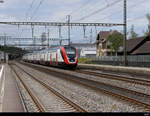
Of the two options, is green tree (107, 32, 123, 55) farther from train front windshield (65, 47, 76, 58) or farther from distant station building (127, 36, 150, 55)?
train front windshield (65, 47, 76, 58)

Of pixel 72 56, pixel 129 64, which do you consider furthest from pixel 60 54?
pixel 129 64

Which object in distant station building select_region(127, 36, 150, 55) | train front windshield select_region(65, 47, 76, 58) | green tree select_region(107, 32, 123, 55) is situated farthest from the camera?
green tree select_region(107, 32, 123, 55)

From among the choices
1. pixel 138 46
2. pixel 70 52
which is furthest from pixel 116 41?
pixel 70 52

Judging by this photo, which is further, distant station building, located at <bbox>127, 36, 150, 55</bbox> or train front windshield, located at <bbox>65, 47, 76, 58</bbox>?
distant station building, located at <bbox>127, 36, 150, 55</bbox>

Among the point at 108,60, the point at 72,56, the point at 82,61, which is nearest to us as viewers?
the point at 72,56

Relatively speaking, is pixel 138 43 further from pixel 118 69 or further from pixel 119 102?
pixel 119 102

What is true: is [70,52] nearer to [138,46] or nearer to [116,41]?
[138,46]

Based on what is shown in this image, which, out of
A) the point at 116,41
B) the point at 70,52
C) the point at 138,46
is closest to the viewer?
the point at 70,52

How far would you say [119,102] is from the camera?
8547 mm

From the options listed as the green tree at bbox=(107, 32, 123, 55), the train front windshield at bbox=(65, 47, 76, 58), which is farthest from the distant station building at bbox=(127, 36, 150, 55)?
the train front windshield at bbox=(65, 47, 76, 58)

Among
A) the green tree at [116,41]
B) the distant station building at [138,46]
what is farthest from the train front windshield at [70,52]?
the green tree at [116,41]

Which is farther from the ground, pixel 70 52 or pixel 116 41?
pixel 116 41

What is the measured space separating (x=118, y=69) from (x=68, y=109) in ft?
69.7

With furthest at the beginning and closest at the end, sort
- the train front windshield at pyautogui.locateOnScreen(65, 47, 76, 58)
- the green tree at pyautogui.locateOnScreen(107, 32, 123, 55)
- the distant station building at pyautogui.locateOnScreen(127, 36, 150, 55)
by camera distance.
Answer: the green tree at pyautogui.locateOnScreen(107, 32, 123, 55) < the distant station building at pyautogui.locateOnScreen(127, 36, 150, 55) < the train front windshield at pyautogui.locateOnScreen(65, 47, 76, 58)
